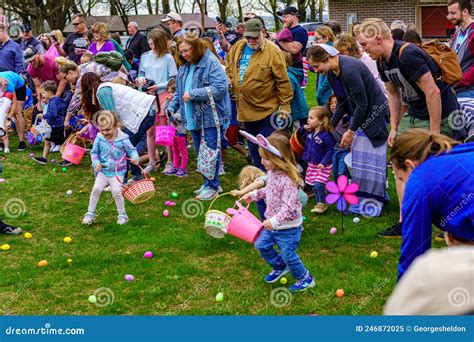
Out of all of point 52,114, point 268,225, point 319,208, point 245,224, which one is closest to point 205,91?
point 319,208

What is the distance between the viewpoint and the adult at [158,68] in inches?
360

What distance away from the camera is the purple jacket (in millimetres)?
7371

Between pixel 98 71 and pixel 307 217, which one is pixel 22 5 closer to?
pixel 98 71

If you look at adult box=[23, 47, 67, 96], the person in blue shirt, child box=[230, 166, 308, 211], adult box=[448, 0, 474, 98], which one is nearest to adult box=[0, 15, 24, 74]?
adult box=[23, 47, 67, 96]

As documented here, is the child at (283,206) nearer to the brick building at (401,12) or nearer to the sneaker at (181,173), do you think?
the sneaker at (181,173)

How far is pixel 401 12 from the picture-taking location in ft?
93.0

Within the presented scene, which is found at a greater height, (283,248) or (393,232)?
(283,248)

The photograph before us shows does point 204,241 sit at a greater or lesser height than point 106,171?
lesser

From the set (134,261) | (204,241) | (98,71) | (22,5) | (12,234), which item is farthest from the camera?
(22,5)

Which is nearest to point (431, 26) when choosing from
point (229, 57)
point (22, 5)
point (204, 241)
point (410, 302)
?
point (22, 5)

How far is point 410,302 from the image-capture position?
1.81 metres

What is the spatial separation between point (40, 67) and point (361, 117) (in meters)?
6.80

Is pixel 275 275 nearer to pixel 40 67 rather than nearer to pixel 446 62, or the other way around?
pixel 446 62

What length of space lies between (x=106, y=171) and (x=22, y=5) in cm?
3111
